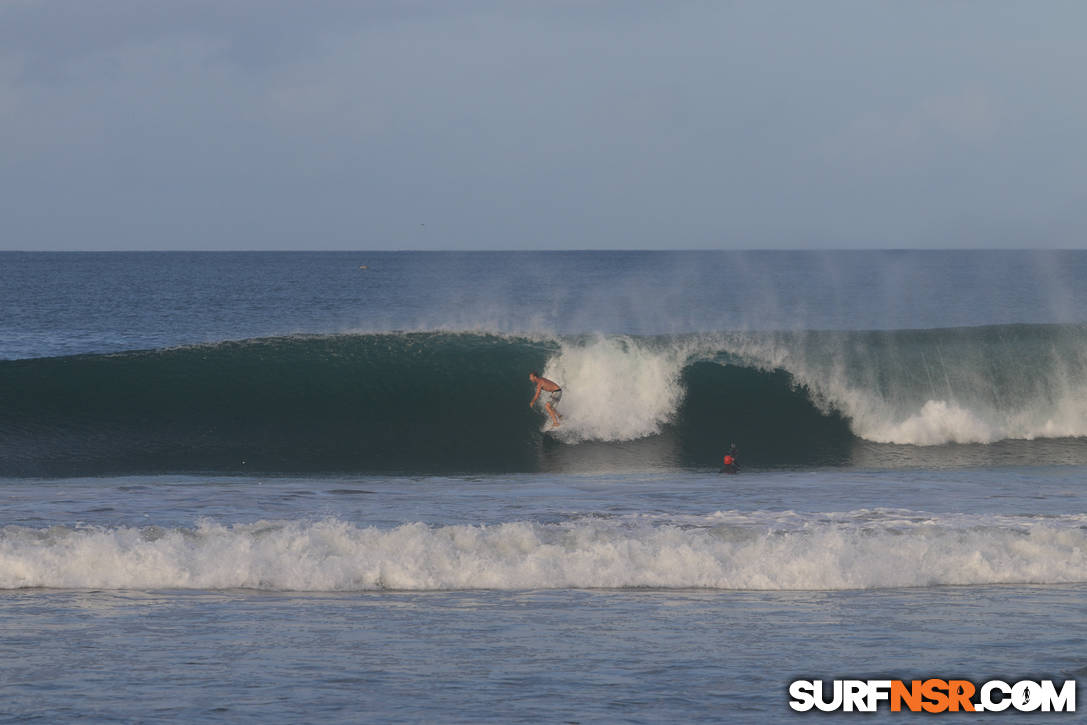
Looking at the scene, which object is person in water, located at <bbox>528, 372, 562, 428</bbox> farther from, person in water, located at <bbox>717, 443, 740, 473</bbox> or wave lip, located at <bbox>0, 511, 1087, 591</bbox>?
wave lip, located at <bbox>0, 511, 1087, 591</bbox>

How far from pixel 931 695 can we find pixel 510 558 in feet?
13.1

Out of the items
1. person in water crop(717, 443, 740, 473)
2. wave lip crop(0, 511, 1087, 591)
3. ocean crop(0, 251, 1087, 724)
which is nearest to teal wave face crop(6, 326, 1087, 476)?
ocean crop(0, 251, 1087, 724)

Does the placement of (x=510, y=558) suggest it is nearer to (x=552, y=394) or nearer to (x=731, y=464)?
(x=731, y=464)

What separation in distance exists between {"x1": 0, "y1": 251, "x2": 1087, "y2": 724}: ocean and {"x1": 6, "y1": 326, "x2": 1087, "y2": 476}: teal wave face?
71 mm

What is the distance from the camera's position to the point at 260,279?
320ft

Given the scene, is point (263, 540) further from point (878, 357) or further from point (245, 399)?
point (878, 357)

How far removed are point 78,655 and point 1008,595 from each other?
20.8 feet

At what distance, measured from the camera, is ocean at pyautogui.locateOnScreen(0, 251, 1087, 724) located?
21.2 ft

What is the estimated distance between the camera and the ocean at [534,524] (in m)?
6.48

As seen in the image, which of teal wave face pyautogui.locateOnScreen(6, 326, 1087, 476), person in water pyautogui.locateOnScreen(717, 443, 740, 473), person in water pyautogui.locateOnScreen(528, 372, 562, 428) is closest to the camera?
person in water pyautogui.locateOnScreen(717, 443, 740, 473)

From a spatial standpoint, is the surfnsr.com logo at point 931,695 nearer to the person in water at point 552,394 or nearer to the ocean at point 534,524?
the ocean at point 534,524

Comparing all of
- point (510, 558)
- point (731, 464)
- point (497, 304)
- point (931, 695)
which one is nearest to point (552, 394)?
point (731, 464)

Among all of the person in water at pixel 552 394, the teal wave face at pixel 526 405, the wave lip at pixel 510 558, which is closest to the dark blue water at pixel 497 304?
the teal wave face at pixel 526 405

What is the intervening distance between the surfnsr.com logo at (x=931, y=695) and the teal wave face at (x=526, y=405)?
9549mm
